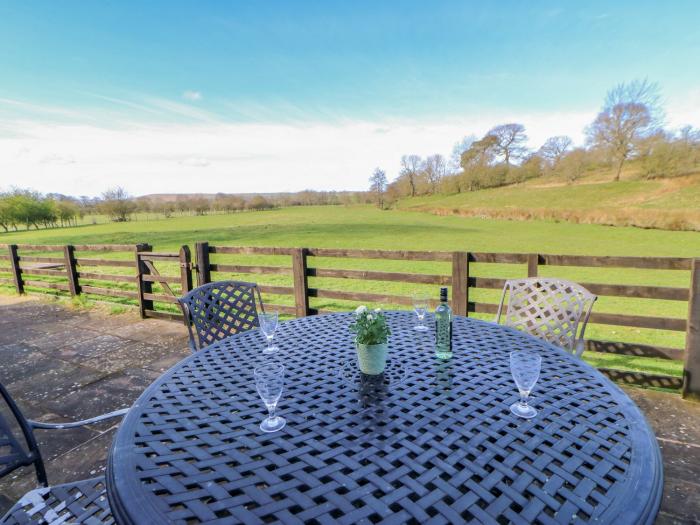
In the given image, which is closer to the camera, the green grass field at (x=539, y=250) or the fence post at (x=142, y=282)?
the fence post at (x=142, y=282)

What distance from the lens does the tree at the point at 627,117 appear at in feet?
107

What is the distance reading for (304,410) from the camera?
3.52 ft

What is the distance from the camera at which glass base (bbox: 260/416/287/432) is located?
3.23 feet

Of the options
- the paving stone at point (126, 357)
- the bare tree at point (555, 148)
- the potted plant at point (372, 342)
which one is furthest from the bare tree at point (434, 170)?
the potted plant at point (372, 342)

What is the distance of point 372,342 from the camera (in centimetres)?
122

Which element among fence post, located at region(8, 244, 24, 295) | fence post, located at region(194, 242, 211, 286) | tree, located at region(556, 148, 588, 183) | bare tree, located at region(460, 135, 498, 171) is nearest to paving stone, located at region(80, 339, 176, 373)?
fence post, located at region(194, 242, 211, 286)

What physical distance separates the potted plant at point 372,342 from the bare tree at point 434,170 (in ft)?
171

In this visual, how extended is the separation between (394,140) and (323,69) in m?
7.27

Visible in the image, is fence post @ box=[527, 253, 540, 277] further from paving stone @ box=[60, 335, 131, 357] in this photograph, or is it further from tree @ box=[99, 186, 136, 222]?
tree @ box=[99, 186, 136, 222]

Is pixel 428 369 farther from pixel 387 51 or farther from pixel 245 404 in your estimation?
pixel 387 51

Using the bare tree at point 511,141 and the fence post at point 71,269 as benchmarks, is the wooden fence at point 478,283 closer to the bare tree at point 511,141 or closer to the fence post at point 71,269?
the fence post at point 71,269

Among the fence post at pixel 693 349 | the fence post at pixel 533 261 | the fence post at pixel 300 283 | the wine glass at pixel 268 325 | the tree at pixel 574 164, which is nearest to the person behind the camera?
the wine glass at pixel 268 325

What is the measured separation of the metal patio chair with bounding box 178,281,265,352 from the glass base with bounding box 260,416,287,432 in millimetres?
1229

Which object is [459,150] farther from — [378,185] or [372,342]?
[372,342]
